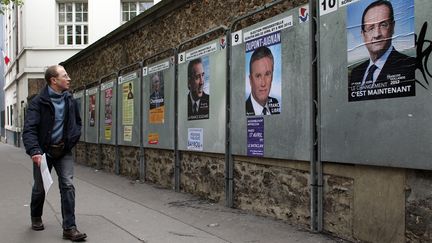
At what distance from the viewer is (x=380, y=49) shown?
191 inches

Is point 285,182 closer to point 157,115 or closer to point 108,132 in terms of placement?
point 157,115

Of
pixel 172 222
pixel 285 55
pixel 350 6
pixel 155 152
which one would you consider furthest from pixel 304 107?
pixel 155 152

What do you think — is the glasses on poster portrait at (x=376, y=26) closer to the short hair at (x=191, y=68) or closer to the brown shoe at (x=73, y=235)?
the brown shoe at (x=73, y=235)

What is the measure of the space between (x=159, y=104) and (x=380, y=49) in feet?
19.7

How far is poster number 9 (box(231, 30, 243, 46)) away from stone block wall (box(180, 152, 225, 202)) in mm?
1664

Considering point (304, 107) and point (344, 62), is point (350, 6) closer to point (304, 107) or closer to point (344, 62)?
point (344, 62)

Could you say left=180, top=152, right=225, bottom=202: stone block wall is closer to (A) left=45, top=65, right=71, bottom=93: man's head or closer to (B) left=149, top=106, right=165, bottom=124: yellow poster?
(B) left=149, top=106, right=165, bottom=124: yellow poster

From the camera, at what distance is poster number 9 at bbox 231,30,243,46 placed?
7.28 meters

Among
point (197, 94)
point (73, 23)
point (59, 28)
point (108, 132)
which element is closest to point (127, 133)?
point (108, 132)

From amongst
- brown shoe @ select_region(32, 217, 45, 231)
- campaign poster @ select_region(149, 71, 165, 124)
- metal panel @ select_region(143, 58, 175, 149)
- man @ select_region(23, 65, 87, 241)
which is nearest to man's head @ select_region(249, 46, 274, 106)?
man @ select_region(23, 65, 87, 241)

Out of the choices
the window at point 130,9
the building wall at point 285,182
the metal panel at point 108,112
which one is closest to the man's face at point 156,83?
the building wall at point 285,182

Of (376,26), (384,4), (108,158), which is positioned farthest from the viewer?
(108,158)

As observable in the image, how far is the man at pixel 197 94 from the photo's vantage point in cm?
835

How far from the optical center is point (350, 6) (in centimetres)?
520
